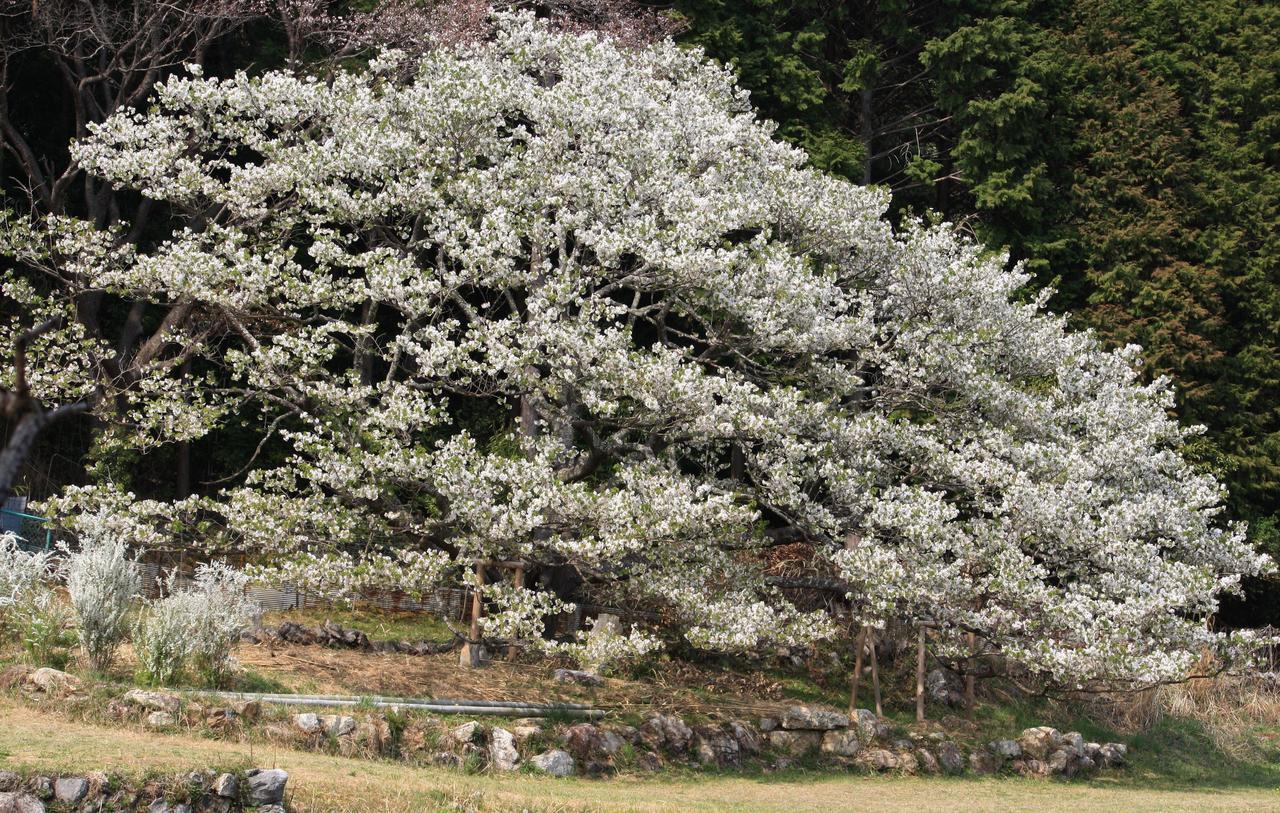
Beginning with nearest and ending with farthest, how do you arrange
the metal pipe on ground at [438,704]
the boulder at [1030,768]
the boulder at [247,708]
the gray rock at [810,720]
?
the boulder at [247,708], the metal pipe on ground at [438,704], the gray rock at [810,720], the boulder at [1030,768]

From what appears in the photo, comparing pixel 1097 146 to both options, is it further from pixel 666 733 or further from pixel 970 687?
pixel 666 733

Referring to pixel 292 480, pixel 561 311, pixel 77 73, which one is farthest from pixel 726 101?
pixel 77 73

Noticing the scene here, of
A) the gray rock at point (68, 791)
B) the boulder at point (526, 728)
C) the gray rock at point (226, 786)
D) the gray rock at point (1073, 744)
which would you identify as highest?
the gray rock at point (1073, 744)

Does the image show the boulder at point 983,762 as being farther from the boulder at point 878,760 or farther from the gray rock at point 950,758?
the boulder at point 878,760

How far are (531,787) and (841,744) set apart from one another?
4734mm

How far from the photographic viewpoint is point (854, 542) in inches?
576

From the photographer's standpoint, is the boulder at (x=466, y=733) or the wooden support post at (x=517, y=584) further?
the wooden support post at (x=517, y=584)

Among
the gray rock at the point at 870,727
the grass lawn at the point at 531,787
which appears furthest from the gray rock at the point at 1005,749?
the gray rock at the point at 870,727

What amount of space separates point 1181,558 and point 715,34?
12691mm

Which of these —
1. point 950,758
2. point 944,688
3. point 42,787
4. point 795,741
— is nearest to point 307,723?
point 42,787

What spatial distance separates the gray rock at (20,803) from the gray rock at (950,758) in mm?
9872

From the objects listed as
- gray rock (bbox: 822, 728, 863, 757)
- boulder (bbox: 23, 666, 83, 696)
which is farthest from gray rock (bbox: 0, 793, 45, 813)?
gray rock (bbox: 822, 728, 863, 757)

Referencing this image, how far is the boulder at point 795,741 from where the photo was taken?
13.8m

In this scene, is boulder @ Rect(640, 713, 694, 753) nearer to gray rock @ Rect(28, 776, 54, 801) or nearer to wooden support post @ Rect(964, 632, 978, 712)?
wooden support post @ Rect(964, 632, 978, 712)
